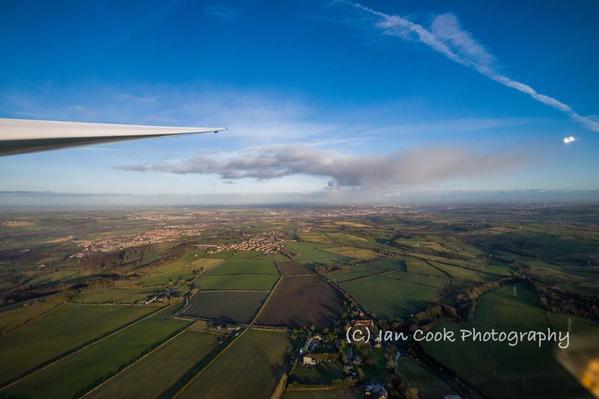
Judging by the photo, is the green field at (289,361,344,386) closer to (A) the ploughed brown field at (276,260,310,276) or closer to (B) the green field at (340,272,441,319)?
(B) the green field at (340,272,441,319)

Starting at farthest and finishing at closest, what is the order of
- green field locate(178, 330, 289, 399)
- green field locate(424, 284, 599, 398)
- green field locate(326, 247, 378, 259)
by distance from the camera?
green field locate(326, 247, 378, 259) → green field locate(178, 330, 289, 399) → green field locate(424, 284, 599, 398)

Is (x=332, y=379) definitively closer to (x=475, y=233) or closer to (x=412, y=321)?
(x=412, y=321)

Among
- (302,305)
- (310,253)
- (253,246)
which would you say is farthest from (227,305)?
(253,246)

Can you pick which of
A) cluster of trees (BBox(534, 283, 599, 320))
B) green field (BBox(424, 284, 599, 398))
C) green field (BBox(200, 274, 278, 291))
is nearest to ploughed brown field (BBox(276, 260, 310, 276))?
green field (BBox(200, 274, 278, 291))

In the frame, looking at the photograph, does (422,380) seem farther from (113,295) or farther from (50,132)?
(113,295)

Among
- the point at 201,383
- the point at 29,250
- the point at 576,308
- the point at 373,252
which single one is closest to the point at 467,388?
the point at 201,383

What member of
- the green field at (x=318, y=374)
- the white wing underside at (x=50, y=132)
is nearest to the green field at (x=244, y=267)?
the green field at (x=318, y=374)
